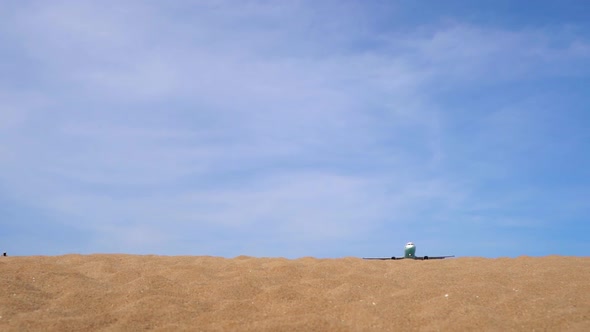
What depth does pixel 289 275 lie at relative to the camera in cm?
969

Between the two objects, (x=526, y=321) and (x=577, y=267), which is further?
(x=577, y=267)

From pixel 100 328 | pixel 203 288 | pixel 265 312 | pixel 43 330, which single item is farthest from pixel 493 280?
pixel 43 330

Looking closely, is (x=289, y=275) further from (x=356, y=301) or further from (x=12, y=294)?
(x=12, y=294)

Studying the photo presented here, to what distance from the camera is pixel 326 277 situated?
9.53 metres

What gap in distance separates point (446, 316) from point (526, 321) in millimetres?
1031

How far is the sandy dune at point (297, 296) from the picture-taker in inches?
287

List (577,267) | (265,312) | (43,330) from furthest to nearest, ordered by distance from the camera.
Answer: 1. (577,267)
2. (265,312)
3. (43,330)

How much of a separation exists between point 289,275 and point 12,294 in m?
4.52

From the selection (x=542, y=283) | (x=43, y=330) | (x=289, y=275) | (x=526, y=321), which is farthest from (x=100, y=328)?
(x=542, y=283)

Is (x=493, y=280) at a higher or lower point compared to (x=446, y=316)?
higher

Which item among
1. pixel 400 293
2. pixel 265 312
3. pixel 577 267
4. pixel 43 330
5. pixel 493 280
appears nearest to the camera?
pixel 43 330

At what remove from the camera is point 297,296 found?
8344 mm

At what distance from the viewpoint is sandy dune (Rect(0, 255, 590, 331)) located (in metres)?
7.29

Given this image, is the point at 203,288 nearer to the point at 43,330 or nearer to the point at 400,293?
the point at 43,330
